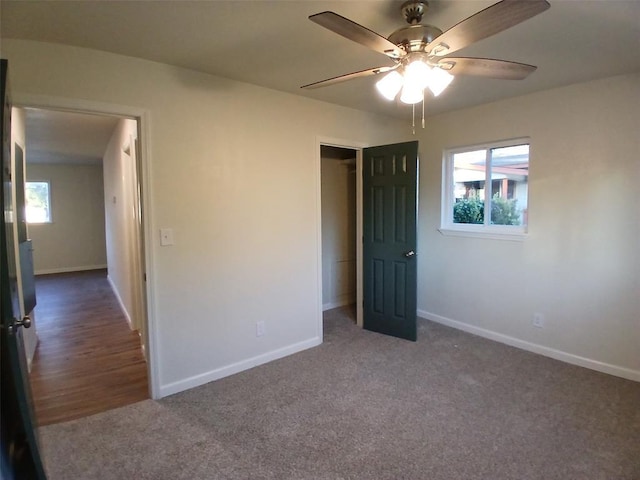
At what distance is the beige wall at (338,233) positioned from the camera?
4.74 meters

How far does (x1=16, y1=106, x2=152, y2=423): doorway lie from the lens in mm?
3152

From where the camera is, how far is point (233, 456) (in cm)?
201

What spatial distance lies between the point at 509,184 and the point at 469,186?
16.8 inches

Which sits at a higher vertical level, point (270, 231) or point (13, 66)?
point (13, 66)

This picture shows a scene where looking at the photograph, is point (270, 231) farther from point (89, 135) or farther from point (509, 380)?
point (89, 135)

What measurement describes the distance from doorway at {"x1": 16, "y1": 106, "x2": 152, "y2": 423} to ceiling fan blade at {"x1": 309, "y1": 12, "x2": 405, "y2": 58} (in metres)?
1.68

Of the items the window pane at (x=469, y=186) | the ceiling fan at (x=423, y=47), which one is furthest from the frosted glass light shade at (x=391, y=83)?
the window pane at (x=469, y=186)

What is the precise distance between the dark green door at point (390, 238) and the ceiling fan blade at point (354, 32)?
1876mm

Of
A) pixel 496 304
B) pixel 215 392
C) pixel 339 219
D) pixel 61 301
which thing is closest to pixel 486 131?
pixel 496 304

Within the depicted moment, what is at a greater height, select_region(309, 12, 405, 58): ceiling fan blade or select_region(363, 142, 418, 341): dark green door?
select_region(309, 12, 405, 58): ceiling fan blade

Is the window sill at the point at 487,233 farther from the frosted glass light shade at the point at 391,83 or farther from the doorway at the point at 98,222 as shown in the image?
the doorway at the point at 98,222

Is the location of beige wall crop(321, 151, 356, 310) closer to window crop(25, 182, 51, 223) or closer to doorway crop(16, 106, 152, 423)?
doorway crop(16, 106, 152, 423)

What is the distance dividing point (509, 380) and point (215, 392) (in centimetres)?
226

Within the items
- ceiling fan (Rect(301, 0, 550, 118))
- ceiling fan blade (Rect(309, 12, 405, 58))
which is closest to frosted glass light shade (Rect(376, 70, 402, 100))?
ceiling fan (Rect(301, 0, 550, 118))
